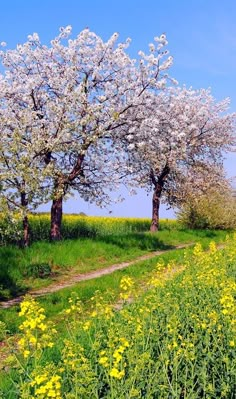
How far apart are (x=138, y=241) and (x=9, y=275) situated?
8.70 meters

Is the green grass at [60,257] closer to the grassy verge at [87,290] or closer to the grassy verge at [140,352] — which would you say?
the grassy verge at [87,290]

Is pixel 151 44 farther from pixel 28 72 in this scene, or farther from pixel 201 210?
pixel 201 210

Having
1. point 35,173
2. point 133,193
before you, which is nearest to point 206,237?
point 133,193

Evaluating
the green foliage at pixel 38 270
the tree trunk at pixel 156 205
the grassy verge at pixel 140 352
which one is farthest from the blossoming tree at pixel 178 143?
the grassy verge at pixel 140 352

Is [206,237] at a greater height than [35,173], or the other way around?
[35,173]

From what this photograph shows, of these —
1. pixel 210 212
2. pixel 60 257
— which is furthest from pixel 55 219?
pixel 210 212

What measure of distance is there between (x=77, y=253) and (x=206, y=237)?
1195 cm

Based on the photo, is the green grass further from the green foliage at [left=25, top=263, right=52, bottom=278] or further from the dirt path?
the dirt path

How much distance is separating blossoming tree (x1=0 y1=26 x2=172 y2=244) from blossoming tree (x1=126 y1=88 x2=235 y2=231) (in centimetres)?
114

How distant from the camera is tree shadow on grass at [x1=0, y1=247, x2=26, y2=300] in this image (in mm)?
13529

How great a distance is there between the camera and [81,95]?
66.2 ft

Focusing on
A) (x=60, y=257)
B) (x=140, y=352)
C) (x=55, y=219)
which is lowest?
(x=140, y=352)

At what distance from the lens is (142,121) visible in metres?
21.9

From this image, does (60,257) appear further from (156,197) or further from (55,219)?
(156,197)
